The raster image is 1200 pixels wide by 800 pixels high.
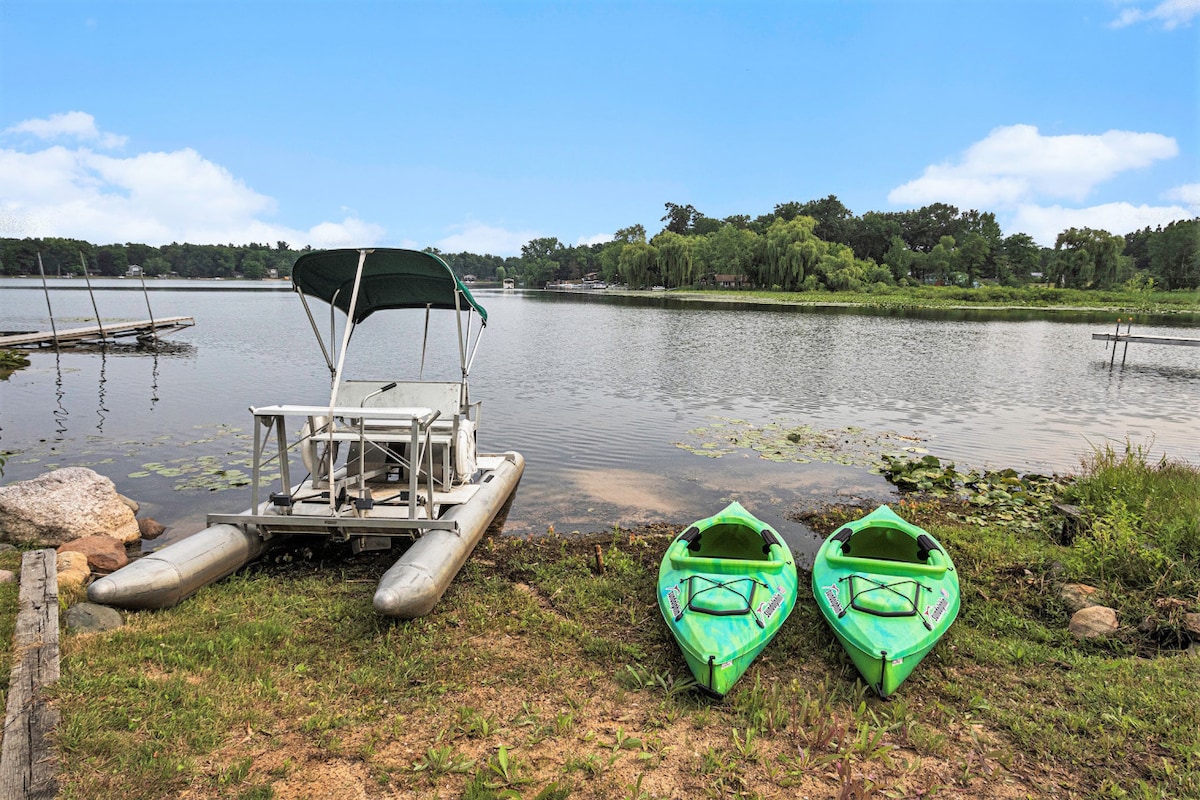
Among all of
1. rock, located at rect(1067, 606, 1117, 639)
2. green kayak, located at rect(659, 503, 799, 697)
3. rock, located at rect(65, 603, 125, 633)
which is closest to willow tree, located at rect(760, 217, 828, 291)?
rock, located at rect(1067, 606, 1117, 639)

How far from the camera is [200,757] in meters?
4.07

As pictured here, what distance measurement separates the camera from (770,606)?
5.71 meters

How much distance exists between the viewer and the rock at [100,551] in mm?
6977

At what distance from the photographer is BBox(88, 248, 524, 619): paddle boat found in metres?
5.98

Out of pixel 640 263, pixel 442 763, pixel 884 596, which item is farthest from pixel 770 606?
pixel 640 263

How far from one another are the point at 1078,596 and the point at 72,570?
966 centimetres

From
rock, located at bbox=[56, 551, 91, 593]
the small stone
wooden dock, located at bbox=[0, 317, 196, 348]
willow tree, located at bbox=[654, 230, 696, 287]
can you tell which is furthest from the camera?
willow tree, located at bbox=[654, 230, 696, 287]

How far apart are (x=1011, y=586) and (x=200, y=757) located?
23.9 feet

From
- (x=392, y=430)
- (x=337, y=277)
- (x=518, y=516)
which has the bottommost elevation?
(x=518, y=516)

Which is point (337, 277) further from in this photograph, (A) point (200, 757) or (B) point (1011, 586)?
(B) point (1011, 586)

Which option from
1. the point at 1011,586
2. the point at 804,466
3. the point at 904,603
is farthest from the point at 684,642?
the point at 804,466

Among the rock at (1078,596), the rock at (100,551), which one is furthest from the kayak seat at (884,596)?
the rock at (100,551)

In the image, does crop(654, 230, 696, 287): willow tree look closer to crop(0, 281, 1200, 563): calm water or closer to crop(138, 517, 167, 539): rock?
crop(0, 281, 1200, 563): calm water

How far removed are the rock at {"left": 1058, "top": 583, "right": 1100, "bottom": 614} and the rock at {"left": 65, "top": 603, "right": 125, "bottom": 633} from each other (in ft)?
28.0
